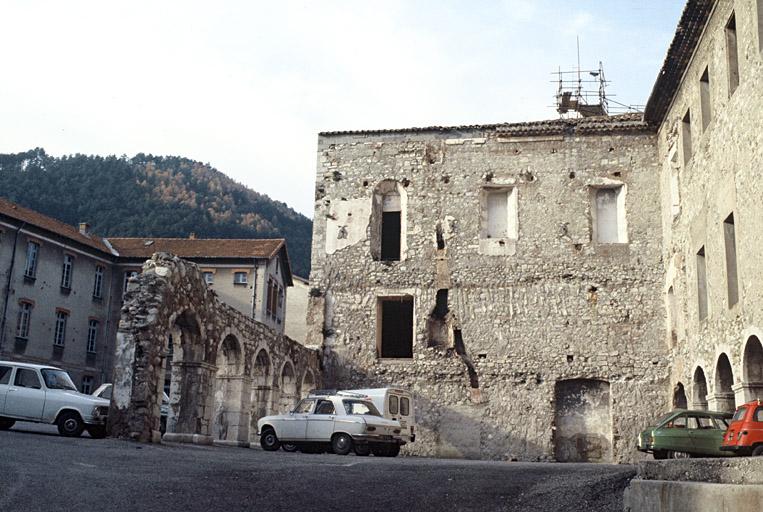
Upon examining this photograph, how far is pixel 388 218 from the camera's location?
26.0 meters

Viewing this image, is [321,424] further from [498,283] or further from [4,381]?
[498,283]

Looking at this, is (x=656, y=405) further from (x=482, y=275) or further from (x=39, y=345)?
(x=39, y=345)

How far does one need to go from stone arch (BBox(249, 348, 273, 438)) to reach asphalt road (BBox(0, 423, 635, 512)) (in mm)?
9791

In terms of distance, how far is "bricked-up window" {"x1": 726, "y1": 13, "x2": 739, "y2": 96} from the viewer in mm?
17094

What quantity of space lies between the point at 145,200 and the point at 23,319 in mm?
32501

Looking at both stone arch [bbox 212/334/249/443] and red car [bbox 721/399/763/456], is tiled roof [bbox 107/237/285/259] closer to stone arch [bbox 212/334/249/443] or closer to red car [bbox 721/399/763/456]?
stone arch [bbox 212/334/249/443]

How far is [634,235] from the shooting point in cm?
2409

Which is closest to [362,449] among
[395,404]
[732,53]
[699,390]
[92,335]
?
[395,404]

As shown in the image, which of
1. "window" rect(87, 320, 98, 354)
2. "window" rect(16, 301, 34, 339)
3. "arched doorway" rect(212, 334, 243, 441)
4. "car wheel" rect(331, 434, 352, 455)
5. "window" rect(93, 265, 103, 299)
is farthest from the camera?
"window" rect(93, 265, 103, 299)

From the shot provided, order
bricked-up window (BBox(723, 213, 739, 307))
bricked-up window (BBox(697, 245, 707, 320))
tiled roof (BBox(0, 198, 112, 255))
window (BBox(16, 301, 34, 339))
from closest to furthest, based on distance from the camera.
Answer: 1. bricked-up window (BBox(723, 213, 739, 307))
2. bricked-up window (BBox(697, 245, 707, 320))
3. window (BBox(16, 301, 34, 339))
4. tiled roof (BBox(0, 198, 112, 255))

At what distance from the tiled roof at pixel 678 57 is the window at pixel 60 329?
26645 millimetres

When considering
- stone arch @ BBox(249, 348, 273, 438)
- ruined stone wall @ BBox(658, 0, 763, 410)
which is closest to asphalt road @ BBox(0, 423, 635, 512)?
ruined stone wall @ BBox(658, 0, 763, 410)

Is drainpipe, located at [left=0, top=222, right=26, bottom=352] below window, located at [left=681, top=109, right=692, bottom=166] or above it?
below

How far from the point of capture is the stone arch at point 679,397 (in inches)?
871
